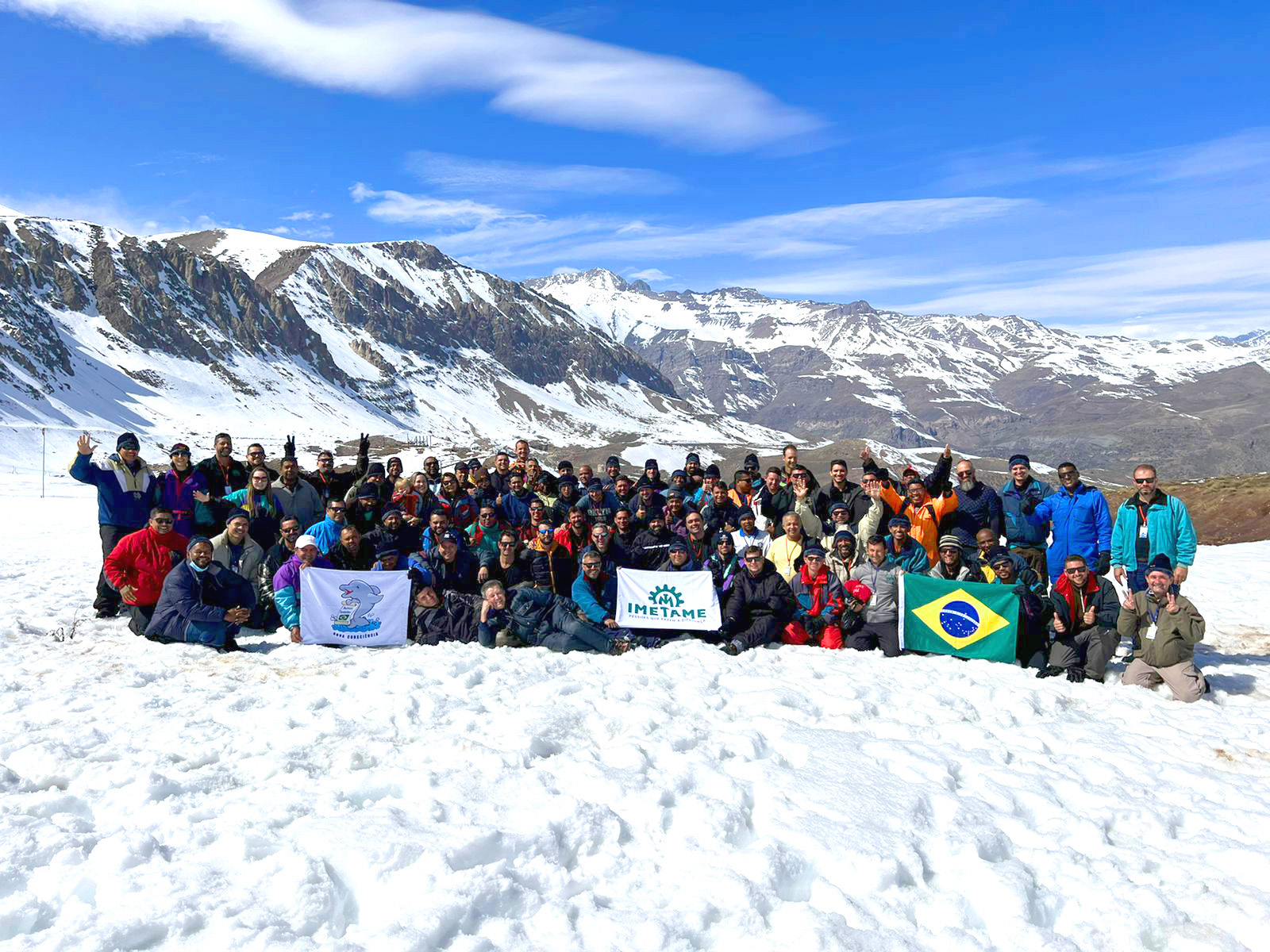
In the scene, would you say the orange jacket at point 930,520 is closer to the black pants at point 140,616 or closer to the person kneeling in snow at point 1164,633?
the person kneeling in snow at point 1164,633

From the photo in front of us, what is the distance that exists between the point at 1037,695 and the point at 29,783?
944 cm

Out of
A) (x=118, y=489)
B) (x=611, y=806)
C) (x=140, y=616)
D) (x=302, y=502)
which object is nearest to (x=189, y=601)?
(x=140, y=616)

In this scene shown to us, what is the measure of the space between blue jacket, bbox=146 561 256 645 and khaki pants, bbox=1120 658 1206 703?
1069 centimetres

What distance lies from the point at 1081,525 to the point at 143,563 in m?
12.1

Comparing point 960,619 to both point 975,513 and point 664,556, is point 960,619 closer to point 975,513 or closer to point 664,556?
point 975,513

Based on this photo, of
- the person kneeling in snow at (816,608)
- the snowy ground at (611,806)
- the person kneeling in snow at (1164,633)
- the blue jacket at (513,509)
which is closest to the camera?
the snowy ground at (611,806)

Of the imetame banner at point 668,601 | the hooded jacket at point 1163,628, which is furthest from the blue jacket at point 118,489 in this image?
the hooded jacket at point 1163,628

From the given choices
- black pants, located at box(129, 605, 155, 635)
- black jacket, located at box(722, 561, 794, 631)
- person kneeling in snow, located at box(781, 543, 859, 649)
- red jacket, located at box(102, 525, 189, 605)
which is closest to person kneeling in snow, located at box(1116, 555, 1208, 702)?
person kneeling in snow, located at box(781, 543, 859, 649)

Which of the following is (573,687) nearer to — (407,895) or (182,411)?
(407,895)

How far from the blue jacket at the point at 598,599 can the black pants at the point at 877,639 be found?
10.4 feet

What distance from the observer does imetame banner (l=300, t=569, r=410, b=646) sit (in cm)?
1100

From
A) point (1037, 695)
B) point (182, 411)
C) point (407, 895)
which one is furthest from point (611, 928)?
point (182, 411)

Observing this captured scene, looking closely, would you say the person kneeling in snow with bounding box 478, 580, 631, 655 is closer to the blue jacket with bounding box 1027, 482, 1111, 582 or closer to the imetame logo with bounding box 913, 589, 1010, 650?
the imetame logo with bounding box 913, 589, 1010, 650

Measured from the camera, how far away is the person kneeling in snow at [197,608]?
405 inches
